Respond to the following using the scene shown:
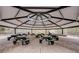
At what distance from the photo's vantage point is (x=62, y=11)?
2.61 metres

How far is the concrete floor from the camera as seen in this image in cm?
258

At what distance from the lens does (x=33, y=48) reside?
8.80ft

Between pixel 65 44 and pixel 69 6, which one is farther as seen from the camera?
pixel 65 44

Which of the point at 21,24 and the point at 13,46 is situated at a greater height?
the point at 21,24

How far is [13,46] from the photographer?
8.56ft

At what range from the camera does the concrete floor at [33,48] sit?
258 cm
